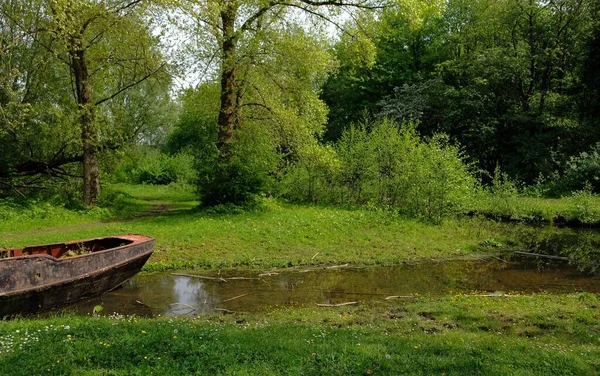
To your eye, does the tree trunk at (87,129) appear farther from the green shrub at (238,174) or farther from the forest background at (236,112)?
the green shrub at (238,174)

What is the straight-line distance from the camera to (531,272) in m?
13.0

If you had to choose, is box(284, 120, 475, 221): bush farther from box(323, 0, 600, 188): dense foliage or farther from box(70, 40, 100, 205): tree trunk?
box(70, 40, 100, 205): tree trunk

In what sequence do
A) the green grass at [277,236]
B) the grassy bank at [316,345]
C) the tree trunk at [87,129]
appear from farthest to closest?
the tree trunk at [87,129] < the green grass at [277,236] < the grassy bank at [316,345]

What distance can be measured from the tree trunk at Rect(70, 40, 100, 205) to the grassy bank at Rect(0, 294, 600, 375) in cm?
1416

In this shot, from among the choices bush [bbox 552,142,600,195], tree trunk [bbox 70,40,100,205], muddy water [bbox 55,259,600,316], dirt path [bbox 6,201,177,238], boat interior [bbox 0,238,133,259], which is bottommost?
muddy water [bbox 55,259,600,316]

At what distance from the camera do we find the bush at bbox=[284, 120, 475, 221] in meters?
18.6

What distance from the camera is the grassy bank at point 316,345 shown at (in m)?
5.52

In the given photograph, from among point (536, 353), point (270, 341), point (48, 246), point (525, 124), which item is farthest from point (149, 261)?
point (525, 124)

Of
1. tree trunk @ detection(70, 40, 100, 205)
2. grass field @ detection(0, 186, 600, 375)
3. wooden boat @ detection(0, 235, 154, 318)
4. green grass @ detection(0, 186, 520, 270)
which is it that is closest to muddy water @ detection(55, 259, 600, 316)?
wooden boat @ detection(0, 235, 154, 318)

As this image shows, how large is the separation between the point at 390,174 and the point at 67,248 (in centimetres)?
1431

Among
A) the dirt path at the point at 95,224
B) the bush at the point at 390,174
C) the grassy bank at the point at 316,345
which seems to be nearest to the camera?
the grassy bank at the point at 316,345

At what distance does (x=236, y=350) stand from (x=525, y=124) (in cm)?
3245

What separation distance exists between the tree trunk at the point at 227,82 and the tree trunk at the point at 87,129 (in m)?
5.59

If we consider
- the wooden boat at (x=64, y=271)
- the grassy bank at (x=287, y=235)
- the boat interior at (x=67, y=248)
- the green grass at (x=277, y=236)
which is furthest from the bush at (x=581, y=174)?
the boat interior at (x=67, y=248)
